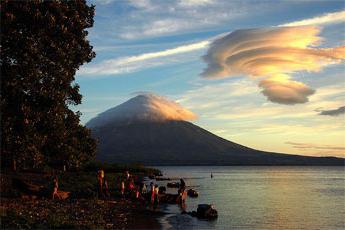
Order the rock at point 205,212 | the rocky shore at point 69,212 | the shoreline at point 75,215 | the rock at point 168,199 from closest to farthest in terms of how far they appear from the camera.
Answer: the shoreline at point 75,215 < the rocky shore at point 69,212 < the rock at point 205,212 < the rock at point 168,199

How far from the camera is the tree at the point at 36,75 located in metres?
31.2

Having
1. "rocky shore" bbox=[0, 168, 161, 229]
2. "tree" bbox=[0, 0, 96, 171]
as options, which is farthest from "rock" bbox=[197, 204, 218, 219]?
"tree" bbox=[0, 0, 96, 171]

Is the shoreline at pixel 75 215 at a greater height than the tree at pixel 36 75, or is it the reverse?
the tree at pixel 36 75

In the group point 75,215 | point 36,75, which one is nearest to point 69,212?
point 75,215

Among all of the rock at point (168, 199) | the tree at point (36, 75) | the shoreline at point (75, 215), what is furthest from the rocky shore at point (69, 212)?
the rock at point (168, 199)

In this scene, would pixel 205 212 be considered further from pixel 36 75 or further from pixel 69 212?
pixel 36 75

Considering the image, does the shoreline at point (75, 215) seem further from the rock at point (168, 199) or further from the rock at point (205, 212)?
the rock at point (168, 199)

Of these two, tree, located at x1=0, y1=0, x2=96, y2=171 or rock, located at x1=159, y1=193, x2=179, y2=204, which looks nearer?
tree, located at x1=0, y1=0, x2=96, y2=171

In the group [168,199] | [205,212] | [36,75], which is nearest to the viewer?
[36,75]

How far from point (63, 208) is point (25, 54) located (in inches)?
419

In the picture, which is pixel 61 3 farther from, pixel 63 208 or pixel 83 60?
pixel 63 208

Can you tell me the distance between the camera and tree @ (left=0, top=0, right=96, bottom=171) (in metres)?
31.2

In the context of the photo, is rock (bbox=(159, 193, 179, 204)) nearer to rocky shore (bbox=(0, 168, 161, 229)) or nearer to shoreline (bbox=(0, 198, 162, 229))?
rocky shore (bbox=(0, 168, 161, 229))

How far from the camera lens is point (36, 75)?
1250 inches
